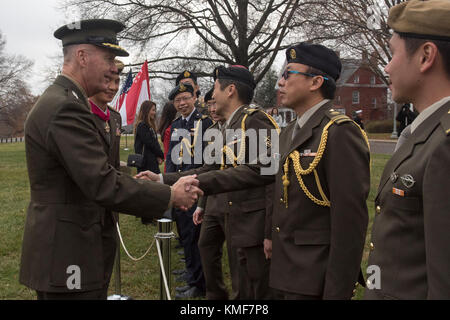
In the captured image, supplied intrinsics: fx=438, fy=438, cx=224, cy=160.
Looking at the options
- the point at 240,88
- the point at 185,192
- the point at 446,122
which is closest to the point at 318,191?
→ the point at 185,192

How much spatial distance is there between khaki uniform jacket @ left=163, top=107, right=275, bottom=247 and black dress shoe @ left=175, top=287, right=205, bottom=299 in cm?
177

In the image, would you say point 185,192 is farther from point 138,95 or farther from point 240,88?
point 138,95

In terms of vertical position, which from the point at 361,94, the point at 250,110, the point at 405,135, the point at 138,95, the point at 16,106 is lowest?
the point at 405,135

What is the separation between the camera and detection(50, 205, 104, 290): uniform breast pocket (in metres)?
2.43

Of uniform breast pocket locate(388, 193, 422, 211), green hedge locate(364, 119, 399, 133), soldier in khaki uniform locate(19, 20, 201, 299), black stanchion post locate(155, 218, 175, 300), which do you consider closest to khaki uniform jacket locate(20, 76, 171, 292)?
soldier in khaki uniform locate(19, 20, 201, 299)

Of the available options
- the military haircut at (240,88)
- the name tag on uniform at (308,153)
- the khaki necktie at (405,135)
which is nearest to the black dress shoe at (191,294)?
the military haircut at (240,88)

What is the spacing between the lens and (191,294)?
5.27m

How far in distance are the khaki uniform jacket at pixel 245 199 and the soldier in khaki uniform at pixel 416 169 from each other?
1.66 m

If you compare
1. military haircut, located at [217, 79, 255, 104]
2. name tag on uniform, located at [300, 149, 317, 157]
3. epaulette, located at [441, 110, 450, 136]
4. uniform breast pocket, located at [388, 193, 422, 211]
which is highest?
military haircut, located at [217, 79, 255, 104]

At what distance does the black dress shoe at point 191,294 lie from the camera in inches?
206

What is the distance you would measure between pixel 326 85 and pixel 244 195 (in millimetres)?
1238

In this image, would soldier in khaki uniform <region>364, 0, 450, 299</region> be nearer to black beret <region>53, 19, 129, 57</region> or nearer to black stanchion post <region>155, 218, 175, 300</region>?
black beret <region>53, 19, 129, 57</region>

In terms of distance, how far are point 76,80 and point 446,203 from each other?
2204 mm

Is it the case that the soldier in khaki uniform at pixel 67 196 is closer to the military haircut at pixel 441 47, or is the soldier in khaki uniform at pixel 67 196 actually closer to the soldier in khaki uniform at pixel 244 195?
the soldier in khaki uniform at pixel 244 195
